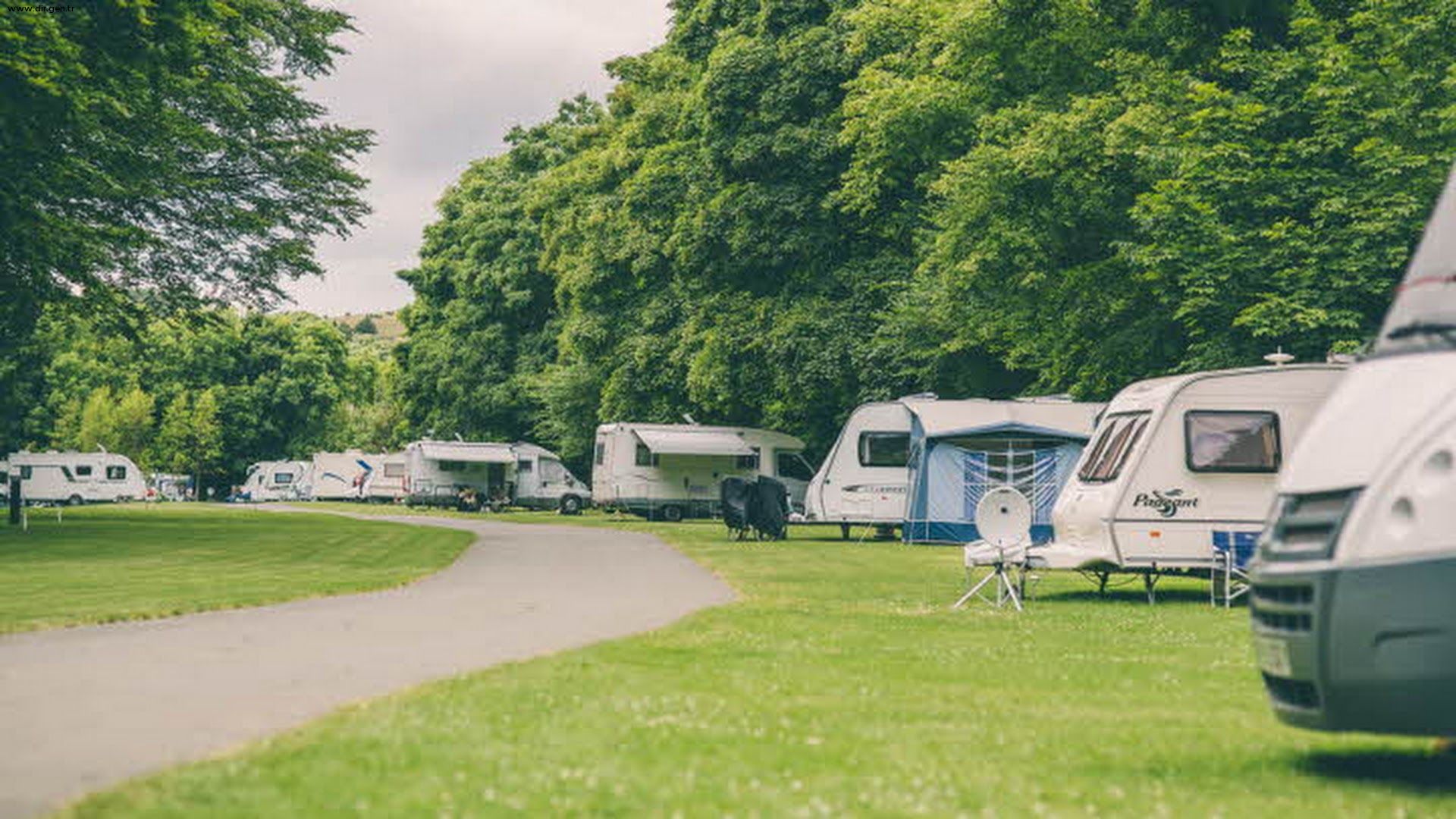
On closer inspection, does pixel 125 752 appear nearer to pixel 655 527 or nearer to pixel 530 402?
pixel 655 527

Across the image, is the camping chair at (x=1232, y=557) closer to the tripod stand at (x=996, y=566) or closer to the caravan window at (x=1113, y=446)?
the caravan window at (x=1113, y=446)

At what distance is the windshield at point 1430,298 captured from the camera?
6.18 meters

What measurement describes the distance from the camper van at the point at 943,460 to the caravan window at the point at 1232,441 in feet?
35.3

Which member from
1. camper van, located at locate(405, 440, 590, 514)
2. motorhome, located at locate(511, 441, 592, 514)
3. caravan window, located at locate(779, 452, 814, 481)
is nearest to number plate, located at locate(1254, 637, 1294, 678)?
caravan window, located at locate(779, 452, 814, 481)

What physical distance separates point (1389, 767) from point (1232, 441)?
Answer: 36.4 ft

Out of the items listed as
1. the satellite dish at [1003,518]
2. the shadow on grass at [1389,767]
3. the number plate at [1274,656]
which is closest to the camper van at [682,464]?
the satellite dish at [1003,518]

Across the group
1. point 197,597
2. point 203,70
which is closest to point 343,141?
point 203,70

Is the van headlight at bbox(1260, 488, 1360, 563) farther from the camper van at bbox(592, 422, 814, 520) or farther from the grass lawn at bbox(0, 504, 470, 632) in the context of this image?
the camper van at bbox(592, 422, 814, 520)

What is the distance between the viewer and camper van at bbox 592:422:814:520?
41.8m

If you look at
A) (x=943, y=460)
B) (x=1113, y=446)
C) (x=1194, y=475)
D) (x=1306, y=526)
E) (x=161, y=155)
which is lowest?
(x=1306, y=526)

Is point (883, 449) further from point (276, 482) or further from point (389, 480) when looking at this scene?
point (276, 482)

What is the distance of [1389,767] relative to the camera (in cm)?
644

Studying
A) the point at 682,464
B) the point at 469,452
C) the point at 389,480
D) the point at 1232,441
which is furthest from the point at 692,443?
the point at 389,480

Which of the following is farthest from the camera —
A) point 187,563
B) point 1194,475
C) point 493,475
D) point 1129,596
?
point 493,475
